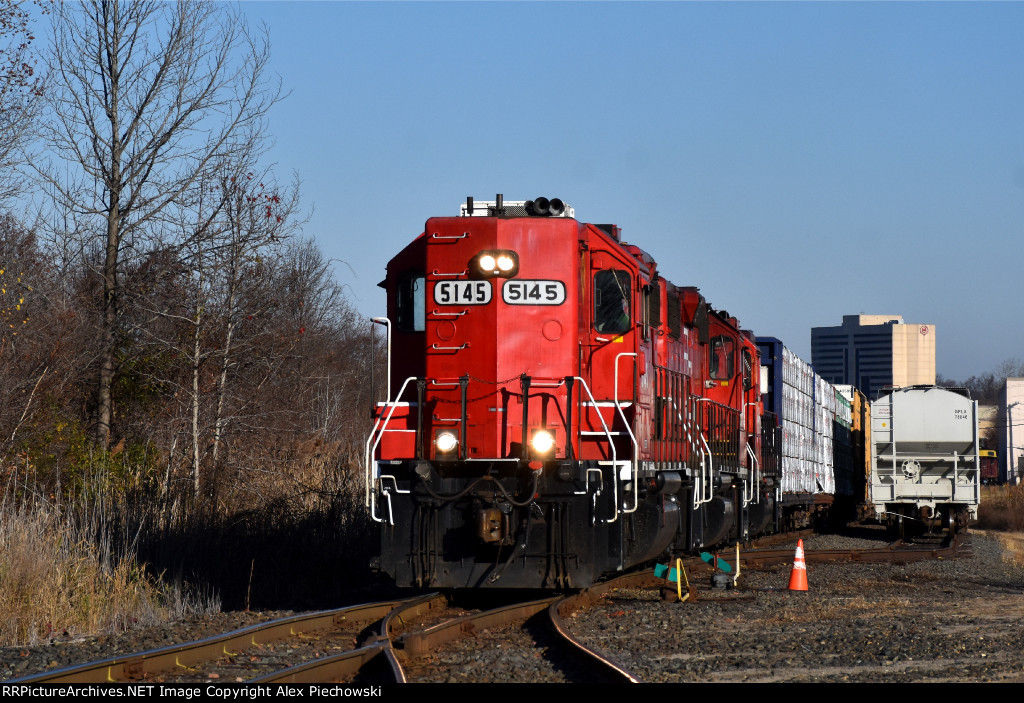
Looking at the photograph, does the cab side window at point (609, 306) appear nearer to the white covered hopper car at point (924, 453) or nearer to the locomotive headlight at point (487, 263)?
the locomotive headlight at point (487, 263)

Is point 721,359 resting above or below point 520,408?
above

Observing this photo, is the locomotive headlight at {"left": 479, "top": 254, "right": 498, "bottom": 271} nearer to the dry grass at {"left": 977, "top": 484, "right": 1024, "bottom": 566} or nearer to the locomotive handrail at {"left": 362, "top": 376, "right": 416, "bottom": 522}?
the locomotive handrail at {"left": 362, "top": 376, "right": 416, "bottom": 522}

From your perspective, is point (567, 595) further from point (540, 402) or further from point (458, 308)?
point (458, 308)

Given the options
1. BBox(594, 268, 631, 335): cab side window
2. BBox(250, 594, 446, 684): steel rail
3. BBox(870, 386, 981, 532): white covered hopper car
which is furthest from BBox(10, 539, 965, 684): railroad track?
BBox(870, 386, 981, 532): white covered hopper car

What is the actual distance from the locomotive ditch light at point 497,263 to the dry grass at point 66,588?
4.26 meters

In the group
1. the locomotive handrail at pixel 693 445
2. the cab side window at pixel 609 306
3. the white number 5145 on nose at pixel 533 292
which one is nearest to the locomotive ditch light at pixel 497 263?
the white number 5145 on nose at pixel 533 292

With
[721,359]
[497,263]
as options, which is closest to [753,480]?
[721,359]

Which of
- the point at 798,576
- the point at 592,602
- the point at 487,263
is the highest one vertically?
the point at 487,263

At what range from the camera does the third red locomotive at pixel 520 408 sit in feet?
32.7

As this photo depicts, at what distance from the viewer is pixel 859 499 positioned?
107ft

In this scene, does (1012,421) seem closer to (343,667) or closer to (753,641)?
(753,641)

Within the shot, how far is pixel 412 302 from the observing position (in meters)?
11.1

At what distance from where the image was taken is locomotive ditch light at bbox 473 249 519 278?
10.7 m

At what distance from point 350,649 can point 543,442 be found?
2.65 meters
